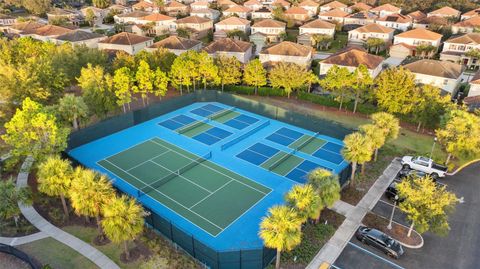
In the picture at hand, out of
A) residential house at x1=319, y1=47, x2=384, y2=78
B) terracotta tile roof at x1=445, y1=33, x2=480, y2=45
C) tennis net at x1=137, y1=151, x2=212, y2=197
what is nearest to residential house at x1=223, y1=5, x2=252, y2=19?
residential house at x1=319, y1=47, x2=384, y2=78

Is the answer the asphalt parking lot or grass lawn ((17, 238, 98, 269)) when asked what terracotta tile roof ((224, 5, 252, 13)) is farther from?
grass lawn ((17, 238, 98, 269))

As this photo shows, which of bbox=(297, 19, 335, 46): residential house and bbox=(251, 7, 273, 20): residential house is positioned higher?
bbox=(251, 7, 273, 20): residential house

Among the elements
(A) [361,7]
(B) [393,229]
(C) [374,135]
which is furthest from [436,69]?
(A) [361,7]

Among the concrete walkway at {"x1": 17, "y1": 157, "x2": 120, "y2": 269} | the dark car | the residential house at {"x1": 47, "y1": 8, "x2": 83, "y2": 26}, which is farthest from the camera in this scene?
the residential house at {"x1": 47, "y1": 8, "x2": 83, "y2": 26}

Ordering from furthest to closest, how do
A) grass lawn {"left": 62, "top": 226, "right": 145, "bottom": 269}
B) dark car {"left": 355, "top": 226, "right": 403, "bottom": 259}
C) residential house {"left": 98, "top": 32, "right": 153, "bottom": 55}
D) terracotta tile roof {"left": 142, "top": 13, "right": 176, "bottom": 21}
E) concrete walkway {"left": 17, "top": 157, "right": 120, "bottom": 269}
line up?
terracotta tile roof {"left": 142, "top": 13, "right": 176, "bottom": 21}, residential house {"left": 98, "top": 32, "right": 153, "bottom": 55}, dark car {"left": 355, "top": 226, "right": 403, "bottom": 259}, concrete walkway {"left": 17, "top": 157, "right": 120, "bottom": 269}, grass lawn {"left": 62, "top": 226, "right": 145, "bottom": 269}

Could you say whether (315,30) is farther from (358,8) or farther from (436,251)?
(436,251)

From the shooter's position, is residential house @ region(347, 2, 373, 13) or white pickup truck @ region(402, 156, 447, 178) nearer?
white pickup truck @ region(402, 156, 447, 178)
